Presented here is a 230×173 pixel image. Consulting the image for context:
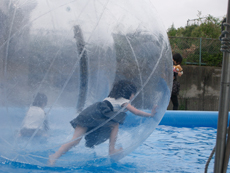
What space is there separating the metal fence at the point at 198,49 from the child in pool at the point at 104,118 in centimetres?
862

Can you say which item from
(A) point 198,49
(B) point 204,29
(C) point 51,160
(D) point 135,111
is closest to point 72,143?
(C) point 51,160

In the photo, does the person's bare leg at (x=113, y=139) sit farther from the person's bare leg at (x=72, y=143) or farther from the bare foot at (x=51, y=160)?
the bare foot at (x=51, y=160)

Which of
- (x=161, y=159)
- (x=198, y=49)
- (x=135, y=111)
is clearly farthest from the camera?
(x=198, y=49)

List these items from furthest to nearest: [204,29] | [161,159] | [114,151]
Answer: [204,29]
[161,159]
[114,151]

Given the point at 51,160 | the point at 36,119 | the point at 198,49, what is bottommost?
the point at 51,160

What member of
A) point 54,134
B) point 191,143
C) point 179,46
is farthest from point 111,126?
point 179,46

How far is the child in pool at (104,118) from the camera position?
2771mm

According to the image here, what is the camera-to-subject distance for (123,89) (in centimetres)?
284

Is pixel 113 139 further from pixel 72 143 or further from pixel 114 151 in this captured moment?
pixel 72 143

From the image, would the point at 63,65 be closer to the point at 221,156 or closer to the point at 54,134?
the point at 54,134

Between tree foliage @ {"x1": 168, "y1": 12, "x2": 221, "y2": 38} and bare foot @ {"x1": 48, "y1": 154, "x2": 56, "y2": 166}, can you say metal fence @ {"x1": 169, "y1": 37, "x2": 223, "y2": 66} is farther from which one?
bare foot @ {"x1": 48, "y1": 154, "x2": 56, "y2": 166}

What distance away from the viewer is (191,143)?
4.72 meters

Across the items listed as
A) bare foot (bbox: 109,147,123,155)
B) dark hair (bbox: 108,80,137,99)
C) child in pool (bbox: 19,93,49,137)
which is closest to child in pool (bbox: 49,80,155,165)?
dark hair (bbox: 108,80,137,99)

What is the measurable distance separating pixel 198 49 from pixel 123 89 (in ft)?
29.6
